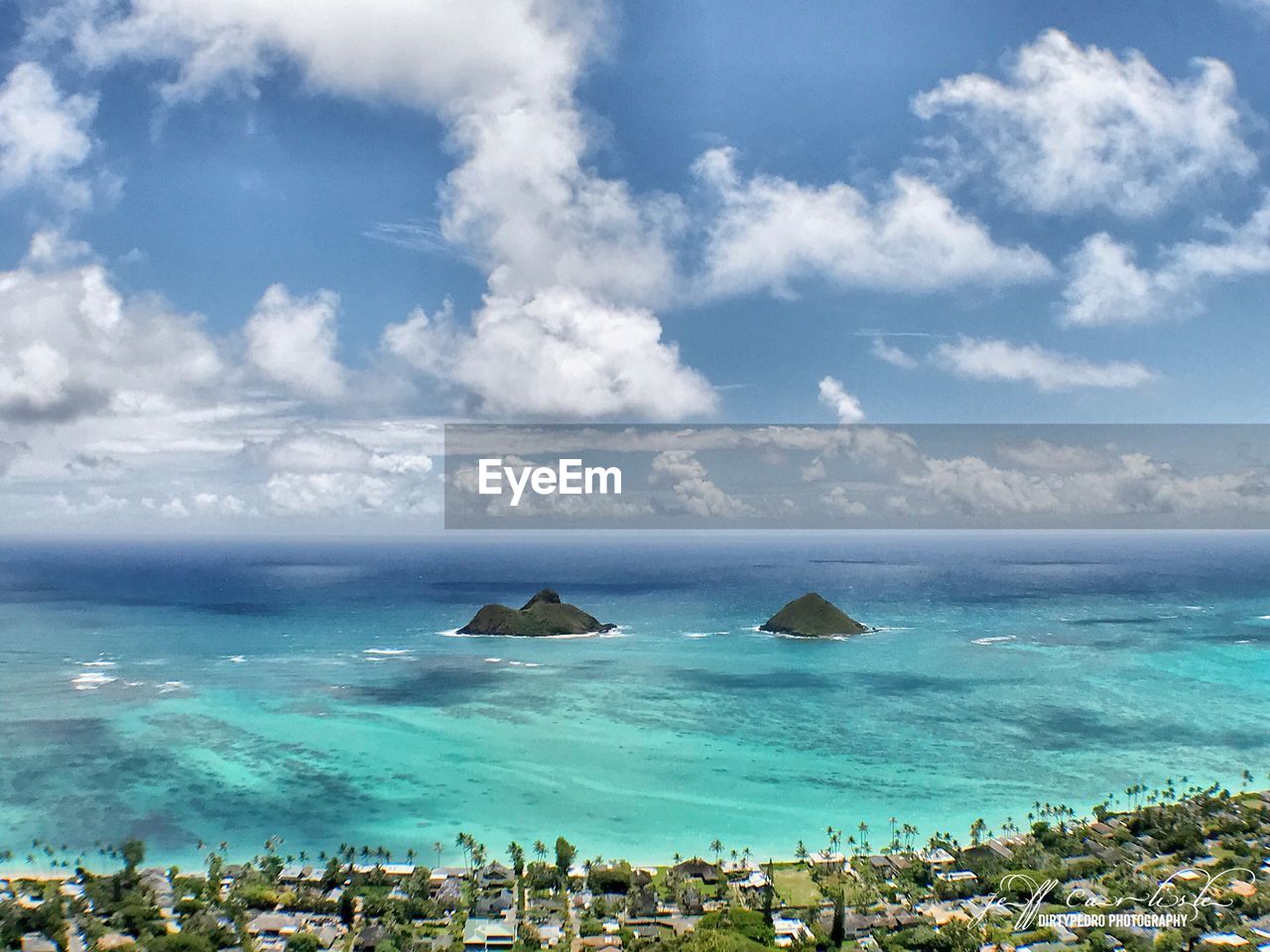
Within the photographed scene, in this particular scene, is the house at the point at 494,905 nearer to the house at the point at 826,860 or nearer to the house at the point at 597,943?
the house at the point at 597,943

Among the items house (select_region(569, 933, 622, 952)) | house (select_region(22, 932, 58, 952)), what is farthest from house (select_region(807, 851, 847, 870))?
house (select_region(22, 932, 58, 952))

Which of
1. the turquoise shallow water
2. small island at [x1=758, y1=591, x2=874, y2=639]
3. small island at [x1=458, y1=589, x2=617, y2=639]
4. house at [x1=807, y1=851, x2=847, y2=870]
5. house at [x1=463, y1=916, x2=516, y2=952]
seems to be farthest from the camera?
small island at [x1=458, y1=589, x2=617, y2=639]

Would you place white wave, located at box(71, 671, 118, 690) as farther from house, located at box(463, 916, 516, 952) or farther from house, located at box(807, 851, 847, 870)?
house, located at box(807, 851, 847, 870)

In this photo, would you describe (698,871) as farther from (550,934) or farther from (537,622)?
(537,622)

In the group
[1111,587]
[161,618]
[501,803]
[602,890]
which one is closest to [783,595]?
[1111,587]

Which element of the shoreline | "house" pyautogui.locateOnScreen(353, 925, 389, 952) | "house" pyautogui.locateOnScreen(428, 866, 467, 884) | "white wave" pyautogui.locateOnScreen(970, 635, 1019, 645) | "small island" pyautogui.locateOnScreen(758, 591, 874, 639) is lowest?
the shoreline

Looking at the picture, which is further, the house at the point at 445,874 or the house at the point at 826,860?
the house at the point at 826,860

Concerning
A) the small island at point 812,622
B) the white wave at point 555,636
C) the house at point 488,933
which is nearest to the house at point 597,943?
the house at point 488,933
